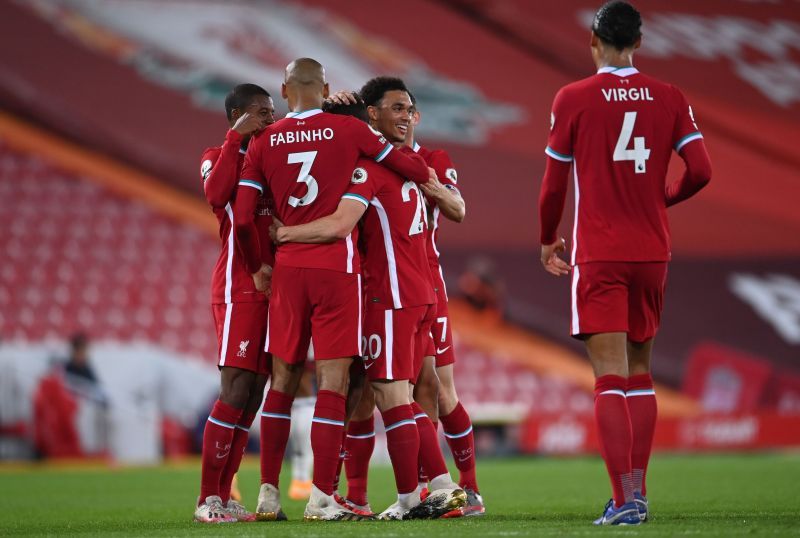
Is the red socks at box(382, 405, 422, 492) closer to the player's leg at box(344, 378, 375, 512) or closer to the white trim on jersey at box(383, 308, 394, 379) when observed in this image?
the white trim on jersey at box(383, 308, 394, 379)

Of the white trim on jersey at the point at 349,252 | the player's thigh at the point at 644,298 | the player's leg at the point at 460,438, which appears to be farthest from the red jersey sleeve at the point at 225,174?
the player's thigh at the point at 644,298

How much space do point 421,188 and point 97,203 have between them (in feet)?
41.5

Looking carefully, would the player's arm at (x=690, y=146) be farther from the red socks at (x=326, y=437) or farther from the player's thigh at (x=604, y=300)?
the red socks at (x=326, y=437)

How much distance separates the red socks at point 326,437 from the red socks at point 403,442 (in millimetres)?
231

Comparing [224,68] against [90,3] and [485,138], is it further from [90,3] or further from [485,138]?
[485,138]

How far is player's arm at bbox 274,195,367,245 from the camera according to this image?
5.43 m

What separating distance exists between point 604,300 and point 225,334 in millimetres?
1945

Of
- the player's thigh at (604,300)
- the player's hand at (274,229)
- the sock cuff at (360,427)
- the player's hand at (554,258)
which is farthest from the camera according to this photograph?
the sock cuff at (360,427)

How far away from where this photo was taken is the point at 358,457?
5996 mm

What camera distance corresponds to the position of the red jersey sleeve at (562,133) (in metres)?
A: 5.04

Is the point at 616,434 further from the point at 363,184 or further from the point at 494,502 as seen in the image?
the point at 494,502

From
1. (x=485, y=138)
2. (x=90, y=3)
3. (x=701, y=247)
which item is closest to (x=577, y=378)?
(x=701, y=247)

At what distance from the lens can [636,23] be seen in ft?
16.7

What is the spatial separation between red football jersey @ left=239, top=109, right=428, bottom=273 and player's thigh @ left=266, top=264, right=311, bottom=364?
0.07m
